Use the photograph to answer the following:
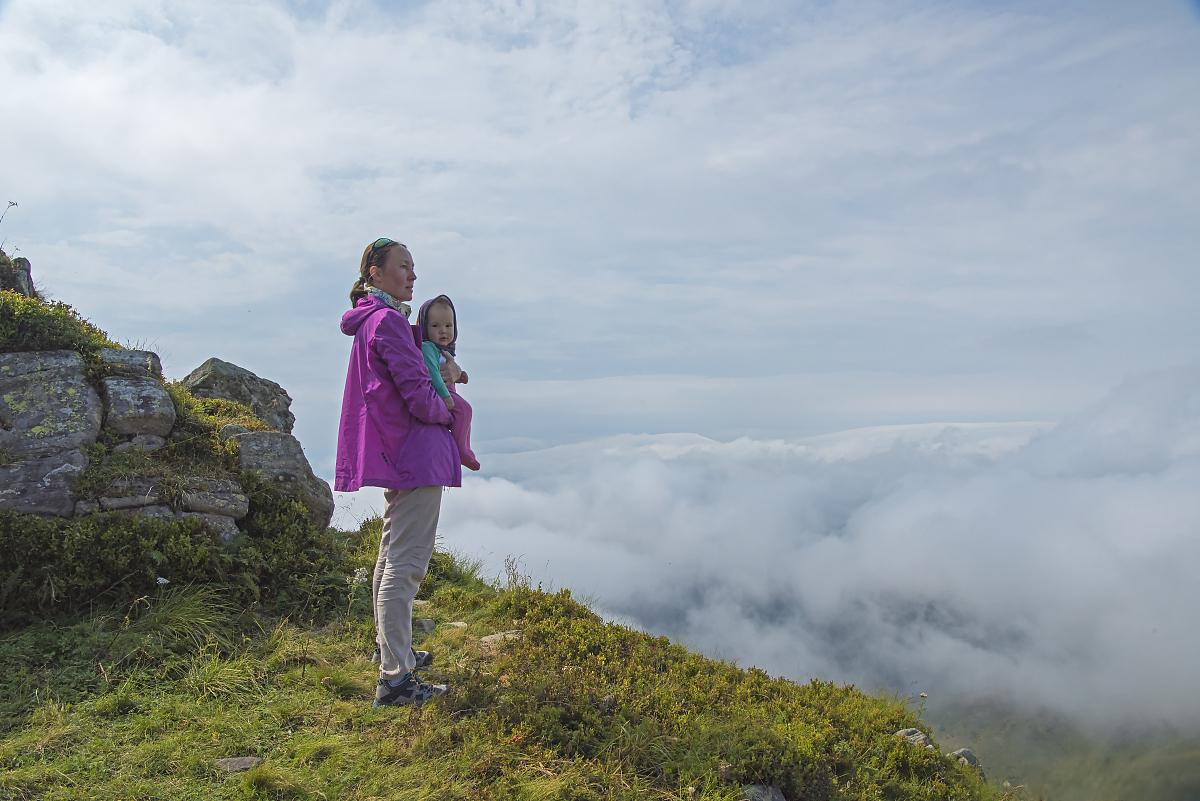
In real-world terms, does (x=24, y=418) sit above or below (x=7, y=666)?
above

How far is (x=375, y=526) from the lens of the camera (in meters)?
12.3

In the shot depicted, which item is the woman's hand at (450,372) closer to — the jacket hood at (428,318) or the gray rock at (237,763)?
the jacket hood at (428,318)

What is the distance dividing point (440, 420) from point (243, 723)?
3.08 metres

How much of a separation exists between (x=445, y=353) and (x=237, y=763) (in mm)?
3645

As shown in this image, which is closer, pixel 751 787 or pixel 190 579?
pixel 751 787

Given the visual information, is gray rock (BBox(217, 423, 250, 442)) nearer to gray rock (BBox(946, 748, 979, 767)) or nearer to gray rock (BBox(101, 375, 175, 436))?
gray rock (BBox(101, 375, 175, 436))

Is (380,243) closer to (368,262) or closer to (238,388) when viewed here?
(368,262)

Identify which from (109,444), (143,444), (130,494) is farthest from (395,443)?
(109,444)

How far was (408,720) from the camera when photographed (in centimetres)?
644

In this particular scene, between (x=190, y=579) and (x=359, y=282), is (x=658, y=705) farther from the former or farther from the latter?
(x=190, y=579)

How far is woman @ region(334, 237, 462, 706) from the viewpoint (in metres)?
6.17

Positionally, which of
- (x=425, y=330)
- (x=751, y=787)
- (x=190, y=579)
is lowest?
(x=751, y=787)

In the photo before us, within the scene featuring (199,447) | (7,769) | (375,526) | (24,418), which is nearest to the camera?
(7,769)

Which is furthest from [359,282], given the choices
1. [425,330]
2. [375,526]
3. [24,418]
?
[375,526]
